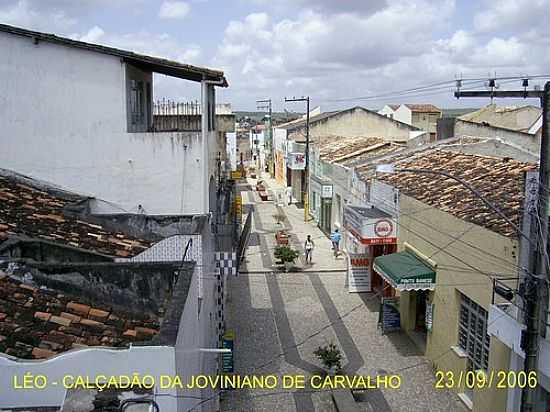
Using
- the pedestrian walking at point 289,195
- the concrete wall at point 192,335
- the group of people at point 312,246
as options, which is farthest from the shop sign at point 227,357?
the pedestrian walking at point 289,195

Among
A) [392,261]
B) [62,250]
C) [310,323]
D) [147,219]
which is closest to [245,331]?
[310,323]

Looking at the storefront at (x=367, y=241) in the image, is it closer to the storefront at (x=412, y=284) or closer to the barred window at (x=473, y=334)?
the storefront at (x=412, y=284)

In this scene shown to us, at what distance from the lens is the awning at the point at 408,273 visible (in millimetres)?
13570

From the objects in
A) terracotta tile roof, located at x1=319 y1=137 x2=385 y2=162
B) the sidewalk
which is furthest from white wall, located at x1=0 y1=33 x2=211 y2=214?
terracotta tile roof, located at x1=319 y1=137 x2=385 y2=162

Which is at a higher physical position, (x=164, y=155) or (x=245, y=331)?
(x=164, y=155)

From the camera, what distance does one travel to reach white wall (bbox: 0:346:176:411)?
527 cm

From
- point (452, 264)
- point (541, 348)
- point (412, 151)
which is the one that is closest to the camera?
point (541, 348)

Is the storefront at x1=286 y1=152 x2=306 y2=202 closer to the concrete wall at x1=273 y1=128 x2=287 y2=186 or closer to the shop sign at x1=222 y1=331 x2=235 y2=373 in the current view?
the concrete wall at x1=273 y1=128 x2=287 y2=186

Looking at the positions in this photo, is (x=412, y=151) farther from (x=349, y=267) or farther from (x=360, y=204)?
(x=349, y=267)

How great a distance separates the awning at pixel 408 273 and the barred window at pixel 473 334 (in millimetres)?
1282

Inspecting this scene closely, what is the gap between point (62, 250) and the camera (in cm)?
866

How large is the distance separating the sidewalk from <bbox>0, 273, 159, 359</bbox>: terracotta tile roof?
1583cm

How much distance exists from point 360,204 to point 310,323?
17.9 ft

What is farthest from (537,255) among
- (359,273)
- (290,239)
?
(290,239)
